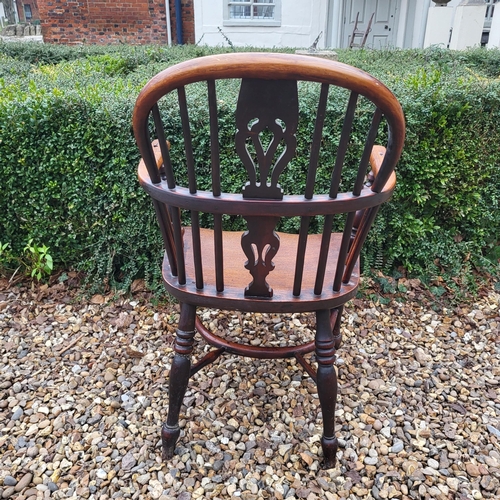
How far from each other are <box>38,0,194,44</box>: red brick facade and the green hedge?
702 centimetres

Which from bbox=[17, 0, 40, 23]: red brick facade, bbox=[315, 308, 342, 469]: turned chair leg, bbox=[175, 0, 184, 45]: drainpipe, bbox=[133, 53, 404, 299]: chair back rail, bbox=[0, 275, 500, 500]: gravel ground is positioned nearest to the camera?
bbox=[133, 53, 404, 299]: chair back rail

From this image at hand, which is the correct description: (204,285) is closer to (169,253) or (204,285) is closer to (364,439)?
(169,253)

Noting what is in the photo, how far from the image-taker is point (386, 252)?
2.31 meters

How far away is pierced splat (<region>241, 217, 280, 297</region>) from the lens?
1.05 meters

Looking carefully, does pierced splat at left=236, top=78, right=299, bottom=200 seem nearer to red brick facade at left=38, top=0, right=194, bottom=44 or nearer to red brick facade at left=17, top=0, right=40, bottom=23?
red brick facade at left=38, top=0, right=194, bottom=44

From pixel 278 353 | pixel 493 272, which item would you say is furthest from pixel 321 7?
pixel 278 353

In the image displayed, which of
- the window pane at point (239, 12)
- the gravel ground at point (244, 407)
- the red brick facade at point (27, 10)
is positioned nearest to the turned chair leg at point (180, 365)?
the gravel ground at point (244, 407)

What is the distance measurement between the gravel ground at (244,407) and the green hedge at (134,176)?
0.88 feet

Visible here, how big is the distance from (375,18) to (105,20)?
549cm

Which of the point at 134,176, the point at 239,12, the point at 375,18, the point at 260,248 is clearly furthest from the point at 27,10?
the point at 260,248

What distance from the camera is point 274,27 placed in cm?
856

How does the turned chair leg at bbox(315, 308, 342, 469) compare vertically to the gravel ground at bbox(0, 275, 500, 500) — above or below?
above

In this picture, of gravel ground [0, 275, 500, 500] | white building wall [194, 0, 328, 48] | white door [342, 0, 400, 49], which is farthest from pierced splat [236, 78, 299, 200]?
white door [342, 0, 400, 49]

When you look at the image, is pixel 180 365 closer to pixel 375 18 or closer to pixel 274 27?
pixel 274 27
